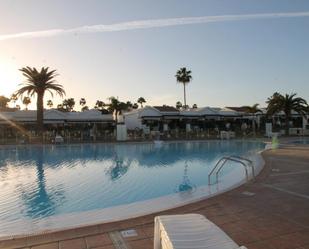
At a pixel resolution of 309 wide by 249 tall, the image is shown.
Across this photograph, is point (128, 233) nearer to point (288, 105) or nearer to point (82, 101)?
point (288, 105)

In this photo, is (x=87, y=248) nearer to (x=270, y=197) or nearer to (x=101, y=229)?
(x=101, y=229)

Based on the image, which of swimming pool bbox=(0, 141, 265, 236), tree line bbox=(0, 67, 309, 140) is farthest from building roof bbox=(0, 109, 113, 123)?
swimming pool bbox=(0, 141, 265, 236)

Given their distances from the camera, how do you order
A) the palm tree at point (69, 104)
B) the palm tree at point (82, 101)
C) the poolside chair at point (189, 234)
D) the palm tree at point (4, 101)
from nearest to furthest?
the poolside chair at point (189, 234)
the palm tree at point (4, 101)
the palm tree at point (69, 104)
the palm tree at point (82, 101)

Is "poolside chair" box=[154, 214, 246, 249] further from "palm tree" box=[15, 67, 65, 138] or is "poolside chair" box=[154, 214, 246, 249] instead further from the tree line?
"palm tree" box=[15, 67, 65, 138]

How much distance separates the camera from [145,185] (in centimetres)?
1079

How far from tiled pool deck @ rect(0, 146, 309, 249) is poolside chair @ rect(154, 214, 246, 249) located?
115cm

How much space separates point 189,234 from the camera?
9.95 feet

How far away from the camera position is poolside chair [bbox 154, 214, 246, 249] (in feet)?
9.27

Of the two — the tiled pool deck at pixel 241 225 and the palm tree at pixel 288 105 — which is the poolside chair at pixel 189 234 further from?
the palm tree at pixel 288 105

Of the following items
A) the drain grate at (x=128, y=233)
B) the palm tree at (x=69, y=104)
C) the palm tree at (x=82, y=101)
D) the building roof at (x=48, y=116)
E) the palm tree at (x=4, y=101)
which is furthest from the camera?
the palm tree at (x=82, y=101)

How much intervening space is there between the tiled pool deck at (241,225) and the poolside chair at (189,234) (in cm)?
115

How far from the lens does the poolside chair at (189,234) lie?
2.82 m

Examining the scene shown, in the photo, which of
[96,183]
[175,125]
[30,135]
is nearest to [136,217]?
[96,183]

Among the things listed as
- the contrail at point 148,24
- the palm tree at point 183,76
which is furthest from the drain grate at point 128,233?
the palm tree at point 183,76
